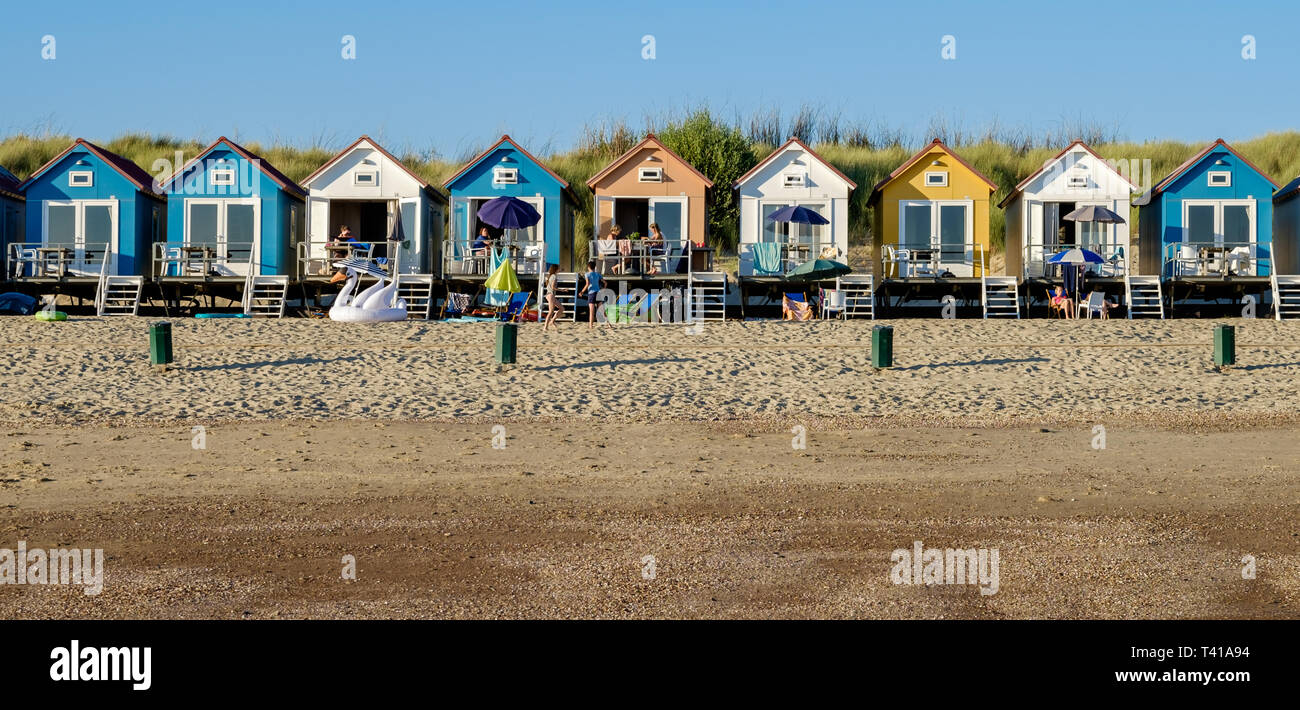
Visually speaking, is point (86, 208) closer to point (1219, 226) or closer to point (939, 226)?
point (939, 226)

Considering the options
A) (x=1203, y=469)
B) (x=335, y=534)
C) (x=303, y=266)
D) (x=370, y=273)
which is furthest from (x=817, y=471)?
(x=303, y=266)

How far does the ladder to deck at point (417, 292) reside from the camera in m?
24.3

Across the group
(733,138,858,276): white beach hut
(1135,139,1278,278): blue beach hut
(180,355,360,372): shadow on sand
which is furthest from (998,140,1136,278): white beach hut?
(180,355,360,372): shadow on sand

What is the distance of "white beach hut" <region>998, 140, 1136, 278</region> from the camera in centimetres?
2562

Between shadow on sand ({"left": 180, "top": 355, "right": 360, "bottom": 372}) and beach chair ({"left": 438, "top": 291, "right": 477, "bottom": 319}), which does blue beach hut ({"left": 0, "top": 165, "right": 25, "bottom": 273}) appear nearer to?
beach chair ({"left": 438, "top": 291, "right": 477, "bottom": 319})

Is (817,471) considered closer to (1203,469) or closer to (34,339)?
(1203,469)

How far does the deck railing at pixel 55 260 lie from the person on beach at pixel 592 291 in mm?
9282

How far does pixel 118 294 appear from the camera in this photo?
24.9 m

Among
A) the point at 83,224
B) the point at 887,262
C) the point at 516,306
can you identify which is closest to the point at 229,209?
the point at 83,224

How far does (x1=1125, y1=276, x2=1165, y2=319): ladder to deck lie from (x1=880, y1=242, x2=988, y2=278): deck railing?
9.32ft

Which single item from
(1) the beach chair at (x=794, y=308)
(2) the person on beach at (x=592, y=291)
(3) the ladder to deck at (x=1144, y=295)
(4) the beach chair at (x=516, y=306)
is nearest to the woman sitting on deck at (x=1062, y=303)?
(3) the ladder to deck at (x=1144, y=295)

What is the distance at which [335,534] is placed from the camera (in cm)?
822

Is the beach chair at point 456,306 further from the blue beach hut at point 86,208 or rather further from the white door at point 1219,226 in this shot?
the white door at point 1219,226

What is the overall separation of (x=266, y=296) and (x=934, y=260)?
12958 mm
